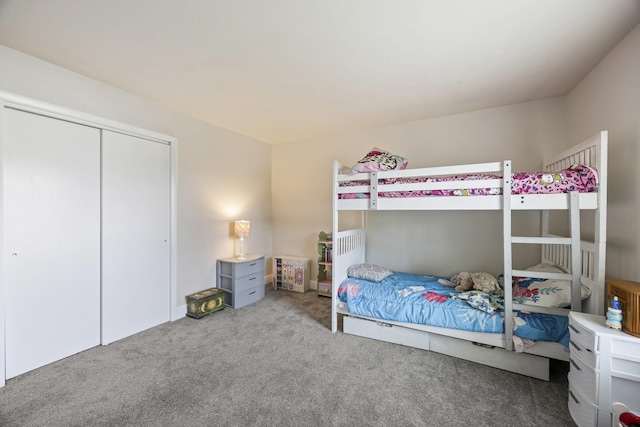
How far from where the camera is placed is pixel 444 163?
326 centimetres

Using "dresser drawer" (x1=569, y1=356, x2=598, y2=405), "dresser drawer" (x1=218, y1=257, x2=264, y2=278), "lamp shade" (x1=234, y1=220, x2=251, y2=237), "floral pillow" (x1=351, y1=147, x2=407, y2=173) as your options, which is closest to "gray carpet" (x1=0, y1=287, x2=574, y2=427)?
"dresser drawer" (x1=569, y1=356, x2=598, y2=405)

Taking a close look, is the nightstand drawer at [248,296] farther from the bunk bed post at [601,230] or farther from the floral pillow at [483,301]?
the bunk bed post at [601,230]

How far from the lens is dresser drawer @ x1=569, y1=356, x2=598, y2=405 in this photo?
1.42 m

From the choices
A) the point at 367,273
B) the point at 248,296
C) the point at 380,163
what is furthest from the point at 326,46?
the point at 248,296

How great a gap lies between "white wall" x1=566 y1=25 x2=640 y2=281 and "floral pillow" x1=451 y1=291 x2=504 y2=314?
806 millimetres

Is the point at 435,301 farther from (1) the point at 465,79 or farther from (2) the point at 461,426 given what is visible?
(1) the point at 465,79

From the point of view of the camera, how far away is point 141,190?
9.14ft

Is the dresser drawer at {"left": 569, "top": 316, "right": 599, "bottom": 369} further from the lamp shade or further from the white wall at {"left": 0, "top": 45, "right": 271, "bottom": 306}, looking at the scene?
the white wall at {"left": 0, "top": 45, "right": 271, "bottom": 306}

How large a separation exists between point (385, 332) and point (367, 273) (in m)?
0.62

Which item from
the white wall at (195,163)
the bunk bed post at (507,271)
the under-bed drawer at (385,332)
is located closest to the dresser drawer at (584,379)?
the bunk bed post at (507,271)

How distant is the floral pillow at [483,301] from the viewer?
6.93 ft

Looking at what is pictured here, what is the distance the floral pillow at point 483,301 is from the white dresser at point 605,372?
0.59 meters

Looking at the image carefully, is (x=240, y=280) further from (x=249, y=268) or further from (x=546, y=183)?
(x=546, y=183)

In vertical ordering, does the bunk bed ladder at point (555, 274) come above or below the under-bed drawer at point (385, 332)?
above
